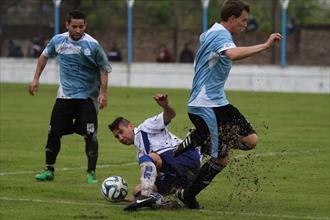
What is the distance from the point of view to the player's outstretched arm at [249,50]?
1037 cm

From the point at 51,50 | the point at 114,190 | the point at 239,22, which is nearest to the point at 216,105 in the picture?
the point at 239,22

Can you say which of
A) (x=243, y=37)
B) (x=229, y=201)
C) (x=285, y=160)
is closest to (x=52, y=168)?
(x=229, y=201)

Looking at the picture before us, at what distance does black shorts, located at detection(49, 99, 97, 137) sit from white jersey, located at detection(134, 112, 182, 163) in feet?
7.09

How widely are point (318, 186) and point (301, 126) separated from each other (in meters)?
9.53

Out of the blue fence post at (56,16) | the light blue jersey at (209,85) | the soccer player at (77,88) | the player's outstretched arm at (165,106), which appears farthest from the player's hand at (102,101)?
the blue fence post at (56,16)

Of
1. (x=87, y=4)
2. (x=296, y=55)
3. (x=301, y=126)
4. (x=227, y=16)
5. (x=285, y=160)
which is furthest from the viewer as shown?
(x=87, y=4)

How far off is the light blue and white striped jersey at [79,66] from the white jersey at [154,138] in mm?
2215

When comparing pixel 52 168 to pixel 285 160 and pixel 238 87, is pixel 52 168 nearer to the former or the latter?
pixel 285 160

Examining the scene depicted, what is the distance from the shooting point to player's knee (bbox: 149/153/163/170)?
38.4ft

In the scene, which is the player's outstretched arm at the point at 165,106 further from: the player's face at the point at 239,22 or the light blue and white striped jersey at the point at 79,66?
the light blue and white striped jersey at the point at 79,66

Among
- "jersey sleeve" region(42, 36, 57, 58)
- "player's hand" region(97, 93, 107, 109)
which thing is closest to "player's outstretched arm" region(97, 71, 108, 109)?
"player's hand" region(97, 93, 107, 109)

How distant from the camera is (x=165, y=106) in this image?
38.2 ft

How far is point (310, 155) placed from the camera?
17156 mm

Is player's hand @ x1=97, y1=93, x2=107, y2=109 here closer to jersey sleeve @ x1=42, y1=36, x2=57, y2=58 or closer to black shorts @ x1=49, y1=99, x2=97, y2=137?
black shorts @ x1=49, y1=99, x2=97, y2=137
